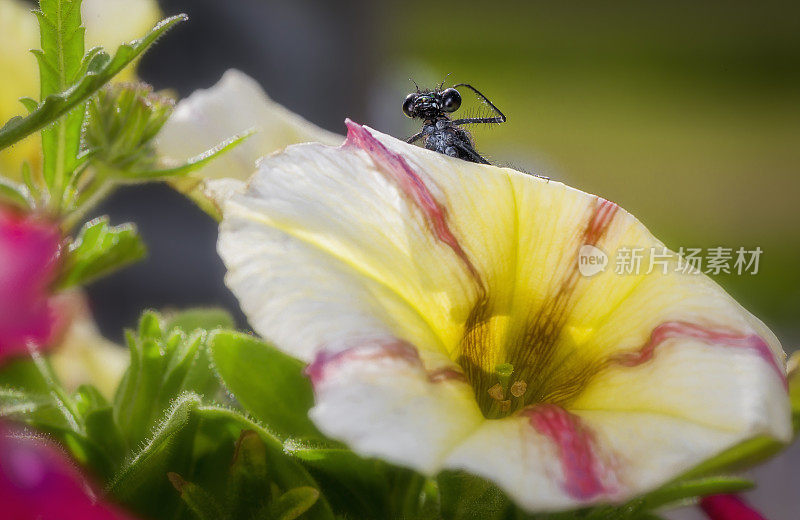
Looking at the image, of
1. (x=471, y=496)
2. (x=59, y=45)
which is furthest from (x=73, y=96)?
(x=471, y=496)

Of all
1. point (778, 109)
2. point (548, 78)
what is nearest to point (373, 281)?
point (548, 78)

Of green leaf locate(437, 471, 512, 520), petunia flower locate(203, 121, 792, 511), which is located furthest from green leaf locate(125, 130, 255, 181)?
green leaf locate(437, 471, 512, 520)

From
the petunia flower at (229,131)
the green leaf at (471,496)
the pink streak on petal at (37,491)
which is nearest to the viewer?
the pink streak on petal at (37,491)

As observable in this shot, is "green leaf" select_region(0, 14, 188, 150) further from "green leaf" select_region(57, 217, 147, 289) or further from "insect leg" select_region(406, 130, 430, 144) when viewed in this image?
"insect leg" select_region(406, 130, 430, 144)

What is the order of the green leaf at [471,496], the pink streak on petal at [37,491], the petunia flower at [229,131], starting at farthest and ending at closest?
the petunia flower at [229,131] → the green leaf at [471,496] → the pink streak on petal at [37,491]

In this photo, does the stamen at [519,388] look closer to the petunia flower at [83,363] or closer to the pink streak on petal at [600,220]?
the pink streak on petal at [600,220]

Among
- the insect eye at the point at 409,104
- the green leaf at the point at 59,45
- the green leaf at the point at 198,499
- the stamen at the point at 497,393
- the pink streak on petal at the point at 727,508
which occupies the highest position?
the green leaf at the point at 59,45

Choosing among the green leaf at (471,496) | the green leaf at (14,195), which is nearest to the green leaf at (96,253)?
the green leaf at (14,195)
